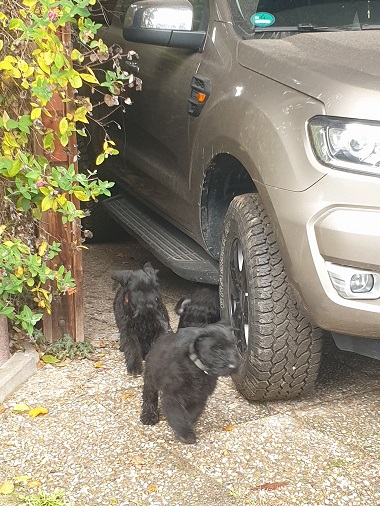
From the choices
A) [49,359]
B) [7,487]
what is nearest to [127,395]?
[49,359]

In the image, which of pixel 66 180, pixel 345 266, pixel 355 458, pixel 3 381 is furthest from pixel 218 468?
pixel 66 180

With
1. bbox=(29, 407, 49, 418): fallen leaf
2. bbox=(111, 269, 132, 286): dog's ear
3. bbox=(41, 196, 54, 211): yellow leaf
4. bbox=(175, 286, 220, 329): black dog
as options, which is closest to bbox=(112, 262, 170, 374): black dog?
bbox=(111, 269, 132, 286): dog's ear

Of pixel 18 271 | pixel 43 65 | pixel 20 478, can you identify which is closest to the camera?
pixel 20 478

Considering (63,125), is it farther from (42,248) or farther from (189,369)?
(189,369)

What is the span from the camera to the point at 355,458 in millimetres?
3658

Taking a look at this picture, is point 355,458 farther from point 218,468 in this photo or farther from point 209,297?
point 209,297

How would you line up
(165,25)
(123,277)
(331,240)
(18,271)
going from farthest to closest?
1. (123,277)
2. (165,25)
3. (18,271)
4. (331,240)

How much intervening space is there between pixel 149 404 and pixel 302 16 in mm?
2059

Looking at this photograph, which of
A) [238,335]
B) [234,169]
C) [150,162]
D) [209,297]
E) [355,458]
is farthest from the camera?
[150,162]

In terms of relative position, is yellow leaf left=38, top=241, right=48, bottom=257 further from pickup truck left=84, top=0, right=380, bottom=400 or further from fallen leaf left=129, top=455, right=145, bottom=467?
fallen leaf left=129, top=455, right=145, bottom=467

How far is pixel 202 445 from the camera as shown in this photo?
381cm

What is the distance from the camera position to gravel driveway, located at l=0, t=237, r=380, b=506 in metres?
3.42

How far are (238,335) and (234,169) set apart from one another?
2.95ft

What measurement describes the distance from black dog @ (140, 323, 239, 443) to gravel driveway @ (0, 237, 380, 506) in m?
0.15
